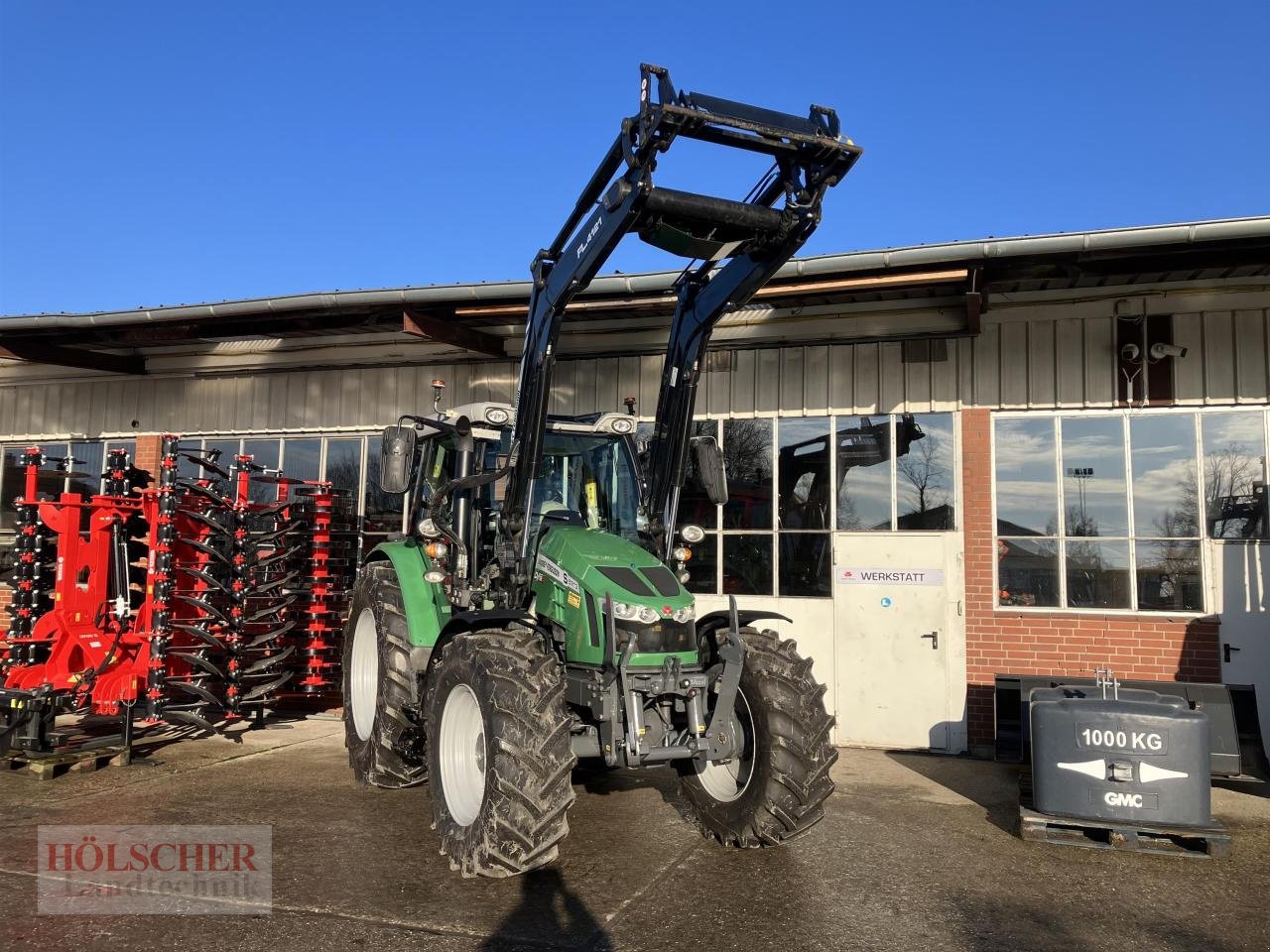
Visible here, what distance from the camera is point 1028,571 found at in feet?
27.8

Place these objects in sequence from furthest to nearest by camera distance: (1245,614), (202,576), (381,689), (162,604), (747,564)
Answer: (747,564) → (202,576) → (1245,614) → (162,604) → (381,689)

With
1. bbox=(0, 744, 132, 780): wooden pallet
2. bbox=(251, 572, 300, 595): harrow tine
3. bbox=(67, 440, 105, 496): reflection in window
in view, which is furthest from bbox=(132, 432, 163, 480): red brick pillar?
bbox=(0, 744, 132, 780): wooden pallet

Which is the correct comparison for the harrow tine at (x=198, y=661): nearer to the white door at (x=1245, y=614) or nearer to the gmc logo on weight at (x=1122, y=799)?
the gmc logo on weight at (x=1122, y=799)

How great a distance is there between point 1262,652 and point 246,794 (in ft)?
25.6

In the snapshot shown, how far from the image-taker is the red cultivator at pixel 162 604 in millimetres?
7488

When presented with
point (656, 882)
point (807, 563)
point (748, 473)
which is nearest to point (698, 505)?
Answer: point (748, 473)

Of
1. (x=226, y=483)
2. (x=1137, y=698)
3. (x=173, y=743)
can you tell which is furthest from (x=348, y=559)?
(x=1137, y=698)

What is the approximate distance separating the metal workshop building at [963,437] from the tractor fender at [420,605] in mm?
3197

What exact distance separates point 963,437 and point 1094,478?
3.76 feet

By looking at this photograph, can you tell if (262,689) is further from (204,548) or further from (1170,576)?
(1170,576)

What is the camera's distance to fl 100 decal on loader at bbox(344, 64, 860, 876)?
4.47 metres

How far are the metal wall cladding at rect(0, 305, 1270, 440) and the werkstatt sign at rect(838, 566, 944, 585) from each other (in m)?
1.50

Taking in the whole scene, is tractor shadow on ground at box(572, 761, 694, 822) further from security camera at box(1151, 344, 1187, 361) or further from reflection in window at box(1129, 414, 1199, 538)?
security camera at box(1151, 344, 1187, 361)

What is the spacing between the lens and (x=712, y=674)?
16.6 feet
